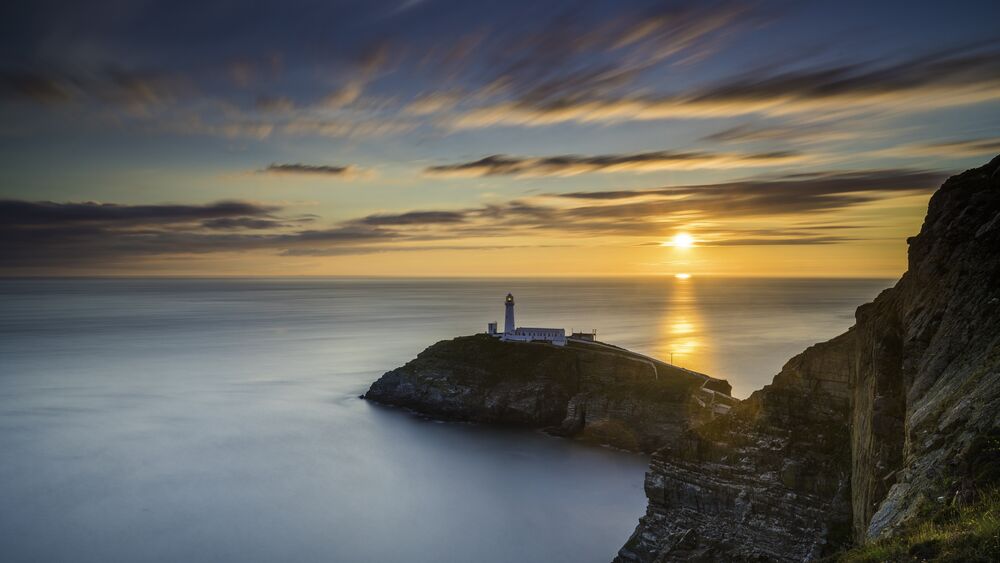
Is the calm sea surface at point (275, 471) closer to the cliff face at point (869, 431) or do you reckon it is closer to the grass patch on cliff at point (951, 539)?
the cliff face at point (869, 431)

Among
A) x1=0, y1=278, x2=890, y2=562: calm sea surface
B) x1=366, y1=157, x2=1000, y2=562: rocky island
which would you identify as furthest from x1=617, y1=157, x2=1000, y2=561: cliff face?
x1=0, y1=278, x2=890, y2=562: calm sea surface

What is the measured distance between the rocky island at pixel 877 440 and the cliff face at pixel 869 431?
5 cm

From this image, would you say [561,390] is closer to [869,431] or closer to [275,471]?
[275,471]

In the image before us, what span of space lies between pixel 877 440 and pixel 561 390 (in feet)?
153

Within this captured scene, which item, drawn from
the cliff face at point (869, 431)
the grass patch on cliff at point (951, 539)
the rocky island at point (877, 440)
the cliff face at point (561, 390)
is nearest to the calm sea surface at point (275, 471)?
the cliff face at point (561, 390)

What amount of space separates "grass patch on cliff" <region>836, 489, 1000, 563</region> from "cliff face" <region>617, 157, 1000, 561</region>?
520 mm

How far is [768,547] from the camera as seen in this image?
2314 centimetres

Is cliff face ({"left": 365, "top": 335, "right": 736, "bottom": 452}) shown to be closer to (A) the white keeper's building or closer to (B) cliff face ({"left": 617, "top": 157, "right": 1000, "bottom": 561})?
(A) the white keeper's building

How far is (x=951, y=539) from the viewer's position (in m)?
7.92

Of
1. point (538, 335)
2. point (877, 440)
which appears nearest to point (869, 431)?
point (877, 440)

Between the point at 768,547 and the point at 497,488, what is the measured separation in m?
25.0

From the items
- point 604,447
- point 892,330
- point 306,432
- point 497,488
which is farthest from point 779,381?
point 306,432

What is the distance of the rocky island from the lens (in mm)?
9672

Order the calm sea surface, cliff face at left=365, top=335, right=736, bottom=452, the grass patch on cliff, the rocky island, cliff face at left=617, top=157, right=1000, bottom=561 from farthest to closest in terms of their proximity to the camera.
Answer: cliff face at left=365, top=335, right=736, bottom=452, the calm sea surface, cliff face at left=617, top=157, right=1000, bottom=561, the rocky island, the grass patch on cliff
